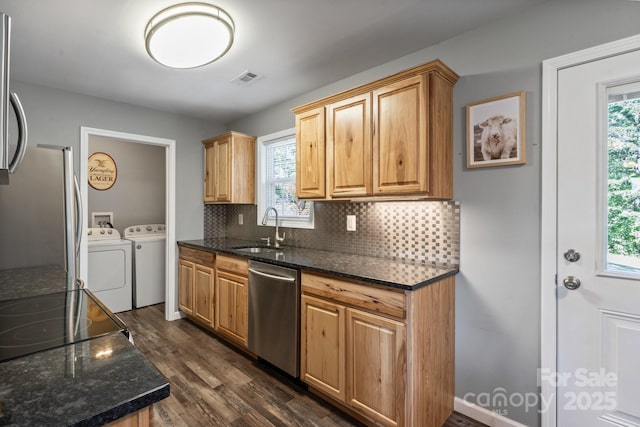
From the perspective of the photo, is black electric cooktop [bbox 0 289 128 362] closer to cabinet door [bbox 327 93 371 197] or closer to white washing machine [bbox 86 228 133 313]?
cabinet door [bbox 327 93 371 197]

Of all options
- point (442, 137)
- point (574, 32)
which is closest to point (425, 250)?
point (442, 137)

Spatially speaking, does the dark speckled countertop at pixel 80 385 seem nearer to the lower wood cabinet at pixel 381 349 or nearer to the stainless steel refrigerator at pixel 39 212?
the lower wood cabinet at pixel 381 349

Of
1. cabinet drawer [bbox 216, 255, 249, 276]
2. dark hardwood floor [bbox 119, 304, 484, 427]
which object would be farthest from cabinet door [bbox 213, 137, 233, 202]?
dark hardwood floor [bbox 119, 304, 484, 427]

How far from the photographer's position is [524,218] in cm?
178

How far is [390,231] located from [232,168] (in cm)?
199

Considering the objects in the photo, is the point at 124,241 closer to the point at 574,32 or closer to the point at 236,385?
the point at 236,385

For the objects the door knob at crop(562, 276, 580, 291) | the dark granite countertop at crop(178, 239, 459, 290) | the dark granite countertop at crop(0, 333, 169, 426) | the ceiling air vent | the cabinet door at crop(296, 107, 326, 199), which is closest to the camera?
the dark granite countertop at crop(0, 333, 169, 426)

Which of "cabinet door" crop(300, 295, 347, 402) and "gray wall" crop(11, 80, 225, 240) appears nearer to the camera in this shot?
"cabinet door" crop(300, 295, 347, 402)

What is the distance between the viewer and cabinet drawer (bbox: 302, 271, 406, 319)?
1.67 metres

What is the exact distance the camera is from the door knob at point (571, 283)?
1620 millimetres

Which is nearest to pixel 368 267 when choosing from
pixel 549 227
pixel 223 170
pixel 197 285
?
pixel 549 227

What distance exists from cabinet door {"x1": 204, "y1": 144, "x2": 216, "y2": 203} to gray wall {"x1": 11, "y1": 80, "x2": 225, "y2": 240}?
3.7 inches

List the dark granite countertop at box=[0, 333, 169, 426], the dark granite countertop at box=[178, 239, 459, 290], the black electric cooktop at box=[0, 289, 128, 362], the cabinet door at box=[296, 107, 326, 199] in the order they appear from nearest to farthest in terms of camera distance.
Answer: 1. the dark granite countertop at box=[0, 333, 169, 426]
2. the black electric cooktop at box=[0, 289, 128, 362]
3. the dark granite countertop at box=[178, 239, 459, 290]
4. the cabinet door at box=[296, 107, 326, 199]

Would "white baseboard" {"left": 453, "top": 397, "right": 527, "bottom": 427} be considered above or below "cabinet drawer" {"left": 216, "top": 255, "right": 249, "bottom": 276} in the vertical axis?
below
